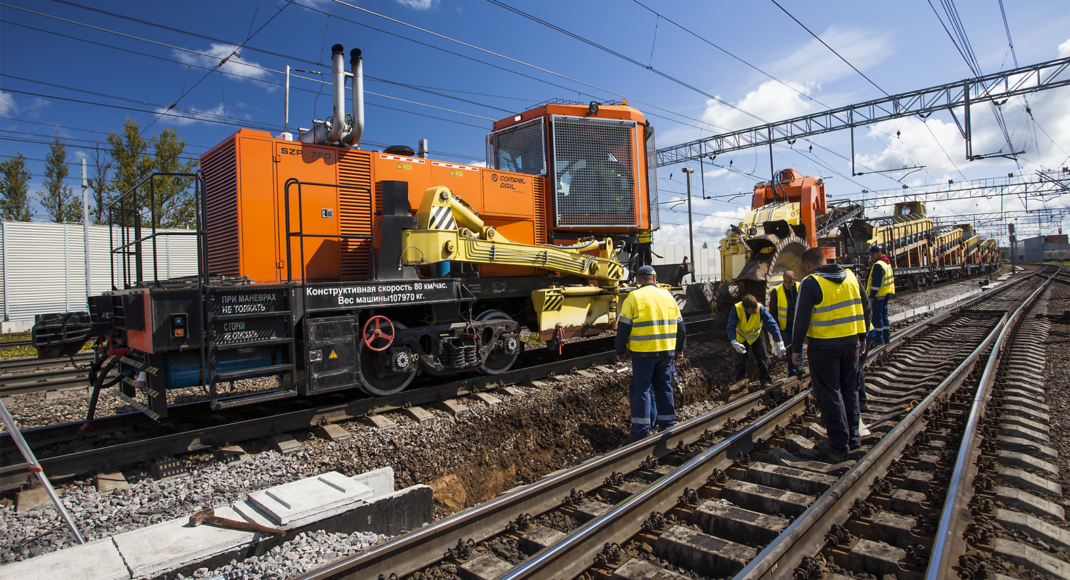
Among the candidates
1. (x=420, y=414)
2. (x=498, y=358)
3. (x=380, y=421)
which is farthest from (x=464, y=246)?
(x=380, y=421)

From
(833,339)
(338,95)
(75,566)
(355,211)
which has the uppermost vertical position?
(338,95)

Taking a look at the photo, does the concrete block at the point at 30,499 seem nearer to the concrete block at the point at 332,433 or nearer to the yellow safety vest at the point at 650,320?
the concrete block at the point at 332,433

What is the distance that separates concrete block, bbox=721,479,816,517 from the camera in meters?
3.49

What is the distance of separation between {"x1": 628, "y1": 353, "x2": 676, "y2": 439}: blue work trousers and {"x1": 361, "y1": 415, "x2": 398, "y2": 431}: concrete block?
239 cm

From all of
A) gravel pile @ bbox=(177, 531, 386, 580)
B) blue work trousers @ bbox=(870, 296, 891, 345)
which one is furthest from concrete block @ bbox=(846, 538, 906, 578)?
blue work trousers @ bbox=(870, 296, 891, 345)

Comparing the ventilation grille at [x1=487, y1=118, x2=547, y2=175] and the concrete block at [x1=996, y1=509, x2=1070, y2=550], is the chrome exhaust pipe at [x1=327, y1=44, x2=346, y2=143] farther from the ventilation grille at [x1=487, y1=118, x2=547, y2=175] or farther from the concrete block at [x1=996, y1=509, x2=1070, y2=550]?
the concrete block at [x1=996, y1=509, x2=1070, y2=550]

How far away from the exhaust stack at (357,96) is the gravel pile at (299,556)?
4.27m

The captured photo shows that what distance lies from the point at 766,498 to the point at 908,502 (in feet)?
2.81

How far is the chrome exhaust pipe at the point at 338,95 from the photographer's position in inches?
220

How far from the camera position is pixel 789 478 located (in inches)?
154

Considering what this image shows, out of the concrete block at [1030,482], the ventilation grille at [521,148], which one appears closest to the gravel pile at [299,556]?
the concrete block at [1030,482]

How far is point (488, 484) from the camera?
527 cm

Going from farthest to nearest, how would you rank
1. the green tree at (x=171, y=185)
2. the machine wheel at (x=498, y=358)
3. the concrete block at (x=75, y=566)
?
the green tree at (x=171, y=185), the machine wheel at (x=498, y=358), the concrete block at (x=75, y=566)

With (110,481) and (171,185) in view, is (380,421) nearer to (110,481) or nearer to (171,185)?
(110,481)
